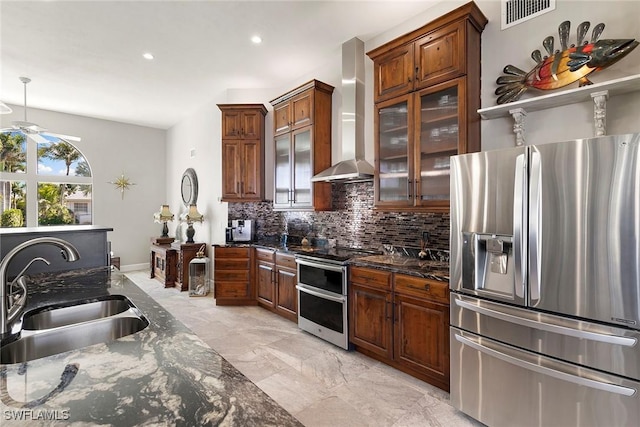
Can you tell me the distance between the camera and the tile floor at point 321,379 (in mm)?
2154

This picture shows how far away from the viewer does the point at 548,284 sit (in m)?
1.75

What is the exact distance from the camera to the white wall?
6.48 m

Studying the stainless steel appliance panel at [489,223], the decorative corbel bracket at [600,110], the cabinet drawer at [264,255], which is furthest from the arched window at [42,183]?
the decorative corbel bracket at [600,110]

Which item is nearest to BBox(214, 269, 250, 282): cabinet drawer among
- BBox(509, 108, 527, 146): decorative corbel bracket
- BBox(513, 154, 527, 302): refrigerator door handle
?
BBox(513, 154, 527, 302): refrigerator door handle

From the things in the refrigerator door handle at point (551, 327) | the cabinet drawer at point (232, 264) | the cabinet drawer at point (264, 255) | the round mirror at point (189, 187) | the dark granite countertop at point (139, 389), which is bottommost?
the cabinet drawer at point (232, 264)

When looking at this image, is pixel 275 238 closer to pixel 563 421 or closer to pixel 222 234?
pixel 222 234

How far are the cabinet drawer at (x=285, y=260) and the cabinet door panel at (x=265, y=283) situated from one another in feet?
0.72

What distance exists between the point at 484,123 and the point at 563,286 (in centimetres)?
152

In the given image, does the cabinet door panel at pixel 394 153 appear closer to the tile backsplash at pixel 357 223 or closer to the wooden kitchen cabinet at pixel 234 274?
the tile backsplash at pixel 357 223

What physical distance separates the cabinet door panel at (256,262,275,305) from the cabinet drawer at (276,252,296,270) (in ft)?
0.72

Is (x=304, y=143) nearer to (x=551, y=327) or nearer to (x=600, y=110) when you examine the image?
(x=600, y=110)

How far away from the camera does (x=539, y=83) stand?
231cm

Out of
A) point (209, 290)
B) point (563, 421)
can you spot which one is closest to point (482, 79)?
point (563, 421)

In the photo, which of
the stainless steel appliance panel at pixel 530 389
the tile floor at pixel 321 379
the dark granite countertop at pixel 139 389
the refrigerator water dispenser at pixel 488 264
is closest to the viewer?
the dark granite countertop at pixel 139 389
